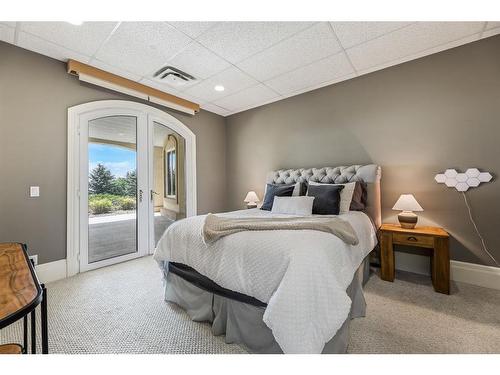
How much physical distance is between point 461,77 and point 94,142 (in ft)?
15.2

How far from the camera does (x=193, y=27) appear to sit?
7.02 ft

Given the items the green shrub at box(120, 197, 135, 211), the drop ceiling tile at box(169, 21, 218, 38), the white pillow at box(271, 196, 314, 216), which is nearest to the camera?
the drop ceiling tile at box(169, 21, 218, 38)

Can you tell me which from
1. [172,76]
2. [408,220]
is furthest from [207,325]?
[172,76]

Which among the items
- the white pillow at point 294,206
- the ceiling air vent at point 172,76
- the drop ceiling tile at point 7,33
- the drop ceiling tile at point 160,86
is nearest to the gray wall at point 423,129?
the white pillow at point 294,206

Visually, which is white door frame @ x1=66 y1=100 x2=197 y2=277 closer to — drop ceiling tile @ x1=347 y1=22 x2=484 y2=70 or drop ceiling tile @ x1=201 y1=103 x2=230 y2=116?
drop ceiling tile @ x1=201 y1=103 x2=230 y2=116

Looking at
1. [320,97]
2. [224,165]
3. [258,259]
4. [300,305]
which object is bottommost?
[300,305]

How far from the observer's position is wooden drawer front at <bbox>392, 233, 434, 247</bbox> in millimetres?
2310

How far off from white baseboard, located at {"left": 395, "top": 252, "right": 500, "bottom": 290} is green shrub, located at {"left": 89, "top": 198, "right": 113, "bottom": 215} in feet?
13.2

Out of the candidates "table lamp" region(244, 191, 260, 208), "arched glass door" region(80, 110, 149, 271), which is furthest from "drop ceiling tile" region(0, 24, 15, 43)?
"table lamp" region(244, 191, 260, 208)

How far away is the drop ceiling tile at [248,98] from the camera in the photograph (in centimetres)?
358

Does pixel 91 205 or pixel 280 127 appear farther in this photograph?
pixel 280 127
